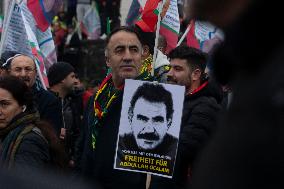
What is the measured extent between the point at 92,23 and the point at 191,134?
12.5m

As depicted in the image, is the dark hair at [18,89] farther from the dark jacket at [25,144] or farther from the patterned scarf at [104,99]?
the patterned scarf at [104,99]

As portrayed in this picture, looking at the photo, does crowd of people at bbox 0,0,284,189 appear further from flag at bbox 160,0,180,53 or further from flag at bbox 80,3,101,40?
flag at bbox 80,3,101,40

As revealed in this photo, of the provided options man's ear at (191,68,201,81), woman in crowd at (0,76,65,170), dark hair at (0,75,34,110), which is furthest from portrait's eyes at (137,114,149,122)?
man's ear at (191,68,201,81)

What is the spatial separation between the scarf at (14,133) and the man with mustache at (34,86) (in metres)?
2.13

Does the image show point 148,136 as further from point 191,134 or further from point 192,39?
point 192,39

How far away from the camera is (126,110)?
4.71 meters

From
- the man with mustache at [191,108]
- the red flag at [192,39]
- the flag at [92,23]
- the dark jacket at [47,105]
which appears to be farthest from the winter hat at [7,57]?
the flag at [92,23]

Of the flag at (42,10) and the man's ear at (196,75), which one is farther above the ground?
the flag at (42,10)

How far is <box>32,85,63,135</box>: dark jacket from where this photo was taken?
7.15 metres

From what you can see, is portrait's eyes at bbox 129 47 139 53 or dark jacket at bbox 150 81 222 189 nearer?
dark jacket at bbox 150 81 222 189

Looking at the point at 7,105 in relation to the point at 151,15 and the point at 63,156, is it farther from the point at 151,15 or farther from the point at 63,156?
the point at 151,15

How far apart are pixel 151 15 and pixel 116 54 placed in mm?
2204

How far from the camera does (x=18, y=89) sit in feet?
17.1

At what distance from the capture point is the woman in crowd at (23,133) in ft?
15.4
